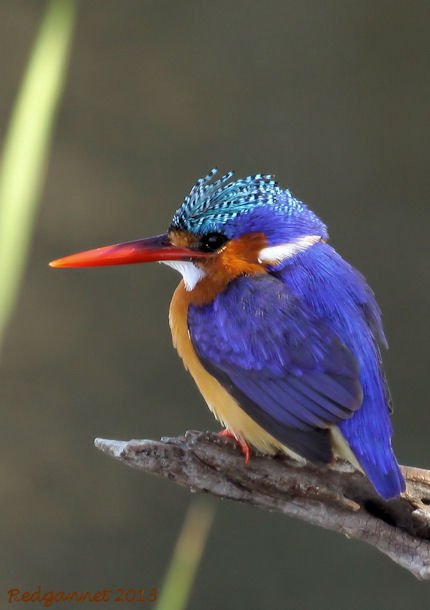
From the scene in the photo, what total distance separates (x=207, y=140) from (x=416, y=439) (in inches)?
36.6

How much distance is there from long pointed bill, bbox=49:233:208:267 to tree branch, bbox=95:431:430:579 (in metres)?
0.28

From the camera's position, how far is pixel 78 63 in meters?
2.40

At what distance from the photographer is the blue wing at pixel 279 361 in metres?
1.40

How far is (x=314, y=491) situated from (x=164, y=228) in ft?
3.67

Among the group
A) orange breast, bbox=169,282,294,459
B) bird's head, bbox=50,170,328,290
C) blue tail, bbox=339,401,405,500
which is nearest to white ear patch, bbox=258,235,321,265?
bird's head, bbox=50,170,328,290

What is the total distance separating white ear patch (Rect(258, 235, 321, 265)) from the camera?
60.9 inches

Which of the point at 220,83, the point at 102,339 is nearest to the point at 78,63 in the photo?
the point at 220,83

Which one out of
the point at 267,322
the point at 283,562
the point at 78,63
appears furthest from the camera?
the point at 283,562

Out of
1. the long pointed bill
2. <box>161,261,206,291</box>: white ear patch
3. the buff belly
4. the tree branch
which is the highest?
the long pointed bill

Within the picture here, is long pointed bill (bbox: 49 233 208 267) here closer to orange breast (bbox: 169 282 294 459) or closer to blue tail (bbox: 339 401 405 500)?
orange breast (bbox: 169 282 294 459)

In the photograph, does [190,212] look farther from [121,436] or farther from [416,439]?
[416,439]

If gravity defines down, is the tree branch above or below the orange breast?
below

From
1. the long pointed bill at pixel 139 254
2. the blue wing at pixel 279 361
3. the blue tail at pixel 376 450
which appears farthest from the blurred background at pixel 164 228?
the blue tail at pixel 376 450

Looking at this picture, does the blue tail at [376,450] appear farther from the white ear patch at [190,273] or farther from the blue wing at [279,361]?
the white ear patch at [190,273]
